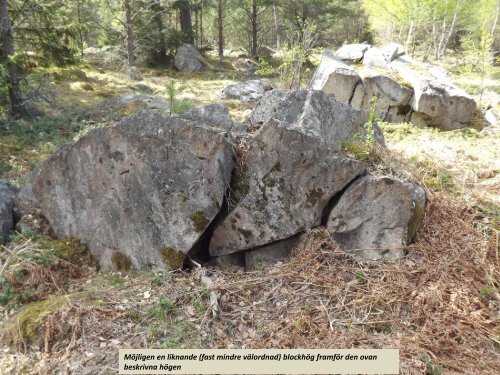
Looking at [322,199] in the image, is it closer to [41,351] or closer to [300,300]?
[300,300]

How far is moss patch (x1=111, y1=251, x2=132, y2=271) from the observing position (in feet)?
16.3

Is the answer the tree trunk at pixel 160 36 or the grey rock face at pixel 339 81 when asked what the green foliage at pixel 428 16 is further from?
the tree trunk at pixel 160 36

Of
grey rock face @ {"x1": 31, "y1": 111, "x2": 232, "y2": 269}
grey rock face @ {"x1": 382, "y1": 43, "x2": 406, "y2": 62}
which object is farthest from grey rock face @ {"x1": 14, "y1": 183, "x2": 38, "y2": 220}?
grey rock face @ {"x1": 382, "y1": 43, "x2": 406, "y2": 62}

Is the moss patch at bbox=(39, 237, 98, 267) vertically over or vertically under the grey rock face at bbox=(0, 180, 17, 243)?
under

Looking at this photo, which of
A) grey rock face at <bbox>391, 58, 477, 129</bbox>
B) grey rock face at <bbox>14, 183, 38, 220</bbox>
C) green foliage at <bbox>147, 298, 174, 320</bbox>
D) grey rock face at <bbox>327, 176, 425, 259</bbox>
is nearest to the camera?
green foliage at <bbox>147, 298, 174, 320</bbox>

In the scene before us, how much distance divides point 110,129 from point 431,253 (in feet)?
15.5

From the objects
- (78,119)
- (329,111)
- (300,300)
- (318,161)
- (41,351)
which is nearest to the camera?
(41,351)

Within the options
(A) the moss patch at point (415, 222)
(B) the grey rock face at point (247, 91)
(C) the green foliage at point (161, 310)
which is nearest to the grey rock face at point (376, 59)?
(B) the grey rock face at point (247, 91)

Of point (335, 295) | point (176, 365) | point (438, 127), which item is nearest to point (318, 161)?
point (335, 295)

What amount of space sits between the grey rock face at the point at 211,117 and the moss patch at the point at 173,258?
194 centimetres

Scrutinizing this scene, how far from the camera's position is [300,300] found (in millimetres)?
4117

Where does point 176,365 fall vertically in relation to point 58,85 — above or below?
below

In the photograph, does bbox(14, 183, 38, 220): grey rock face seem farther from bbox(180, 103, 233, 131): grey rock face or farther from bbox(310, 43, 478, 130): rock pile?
bbox(310, 43, 478, 130): rock pile

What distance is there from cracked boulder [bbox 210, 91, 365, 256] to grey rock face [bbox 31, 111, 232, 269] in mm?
420
